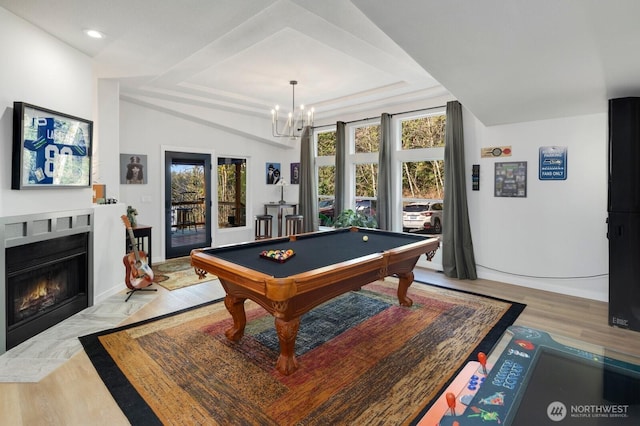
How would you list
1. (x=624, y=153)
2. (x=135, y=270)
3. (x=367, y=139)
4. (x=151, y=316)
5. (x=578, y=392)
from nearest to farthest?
(x=578, y=392)
(x=624, y=153)
(x=151, y=316)
(x=135, y=270)
(x=367, y=139)

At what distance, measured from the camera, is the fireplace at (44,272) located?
9.52 feet

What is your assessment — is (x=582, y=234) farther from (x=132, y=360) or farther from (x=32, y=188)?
(x=32, y=188)

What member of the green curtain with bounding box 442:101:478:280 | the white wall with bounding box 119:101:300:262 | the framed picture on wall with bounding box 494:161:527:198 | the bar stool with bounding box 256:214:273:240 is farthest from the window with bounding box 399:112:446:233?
the white wall with bounding box 119:101:300:262

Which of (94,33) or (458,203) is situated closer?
(94,33)

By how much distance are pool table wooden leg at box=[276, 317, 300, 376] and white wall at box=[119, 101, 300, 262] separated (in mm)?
4555

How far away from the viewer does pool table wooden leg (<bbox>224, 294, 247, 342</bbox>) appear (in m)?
2.96

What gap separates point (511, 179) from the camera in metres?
4.79

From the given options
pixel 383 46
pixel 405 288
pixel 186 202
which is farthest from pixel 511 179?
pixel 186 202

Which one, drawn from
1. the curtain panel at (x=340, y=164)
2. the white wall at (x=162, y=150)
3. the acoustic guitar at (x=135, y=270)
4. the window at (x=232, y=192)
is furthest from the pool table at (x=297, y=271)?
the window at (x=232, y=192)

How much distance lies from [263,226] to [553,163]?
574cm

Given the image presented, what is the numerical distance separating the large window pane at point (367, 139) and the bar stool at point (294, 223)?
6.39 feet

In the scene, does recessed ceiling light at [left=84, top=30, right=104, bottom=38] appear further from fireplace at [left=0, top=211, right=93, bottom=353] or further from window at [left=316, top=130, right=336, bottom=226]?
window at [left=316, top=130, right=336, bottom=226]

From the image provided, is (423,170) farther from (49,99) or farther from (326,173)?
(49,99)

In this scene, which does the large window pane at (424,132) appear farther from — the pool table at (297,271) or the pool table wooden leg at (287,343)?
the pool table wooden leg at (287,343)
